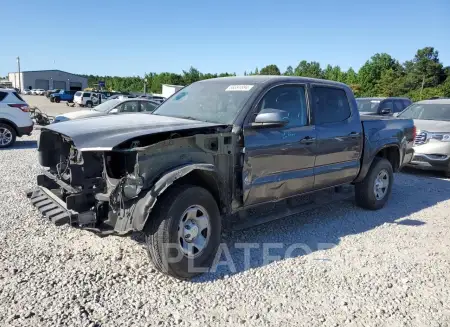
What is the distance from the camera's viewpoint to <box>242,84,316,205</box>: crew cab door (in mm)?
4113

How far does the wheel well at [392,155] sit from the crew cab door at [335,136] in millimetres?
1018

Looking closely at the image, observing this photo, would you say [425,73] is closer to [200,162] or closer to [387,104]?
[387,104]

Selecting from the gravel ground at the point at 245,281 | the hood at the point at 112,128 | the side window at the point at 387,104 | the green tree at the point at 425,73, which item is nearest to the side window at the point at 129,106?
the gravel ground at the point at 245,281

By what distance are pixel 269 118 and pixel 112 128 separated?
156 cm

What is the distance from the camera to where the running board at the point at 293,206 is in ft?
14.2

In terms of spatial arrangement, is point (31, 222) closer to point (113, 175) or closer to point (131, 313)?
point (113, 175)

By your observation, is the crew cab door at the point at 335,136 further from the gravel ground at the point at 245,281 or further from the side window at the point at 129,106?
the side window at the point at 129,106

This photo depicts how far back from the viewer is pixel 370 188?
19.4 ft

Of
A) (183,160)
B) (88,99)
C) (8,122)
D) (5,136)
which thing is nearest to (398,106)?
(183,160)

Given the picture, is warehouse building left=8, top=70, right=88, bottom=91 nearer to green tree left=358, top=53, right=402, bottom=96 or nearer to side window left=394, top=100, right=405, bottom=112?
green tree left=358, top=53, right=402, bottom=96

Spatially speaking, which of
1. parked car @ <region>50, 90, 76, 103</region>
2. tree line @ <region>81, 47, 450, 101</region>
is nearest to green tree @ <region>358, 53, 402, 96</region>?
tree line @ <region>81, 47, 450, 101</region>

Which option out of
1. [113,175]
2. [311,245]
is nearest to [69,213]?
[113,175]

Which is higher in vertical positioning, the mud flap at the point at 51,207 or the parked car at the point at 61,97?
the parked car at the point at 61,97

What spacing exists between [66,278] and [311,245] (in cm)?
270
